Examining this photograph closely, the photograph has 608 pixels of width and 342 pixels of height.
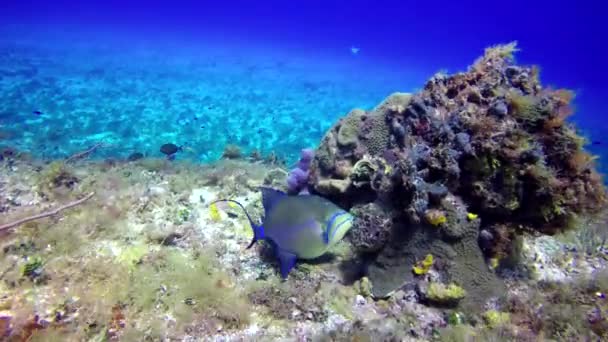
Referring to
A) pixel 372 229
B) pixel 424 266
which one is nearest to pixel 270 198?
pixel 372 229

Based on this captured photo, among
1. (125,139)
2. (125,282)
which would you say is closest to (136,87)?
(125,139)

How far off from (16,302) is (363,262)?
3.63 metres

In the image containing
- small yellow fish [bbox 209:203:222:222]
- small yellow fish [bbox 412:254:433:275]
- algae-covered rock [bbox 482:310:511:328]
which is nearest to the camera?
algae-covered rock [bbox 482:310:511:328]

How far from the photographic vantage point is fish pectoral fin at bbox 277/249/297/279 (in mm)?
3797

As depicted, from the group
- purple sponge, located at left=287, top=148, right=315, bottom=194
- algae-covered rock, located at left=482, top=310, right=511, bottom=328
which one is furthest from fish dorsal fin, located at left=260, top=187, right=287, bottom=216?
algae-covered rock, located at left=482, top=310, right=511, bottom=328

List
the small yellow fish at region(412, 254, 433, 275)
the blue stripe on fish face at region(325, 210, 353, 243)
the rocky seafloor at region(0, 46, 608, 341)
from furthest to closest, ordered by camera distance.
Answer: the small yellow fish at region(412, 254, 433, 275), the blue stripe on fish face at region(325, 210, 353, 243), the rocky seafloor at region(0, 46, 608, 341)

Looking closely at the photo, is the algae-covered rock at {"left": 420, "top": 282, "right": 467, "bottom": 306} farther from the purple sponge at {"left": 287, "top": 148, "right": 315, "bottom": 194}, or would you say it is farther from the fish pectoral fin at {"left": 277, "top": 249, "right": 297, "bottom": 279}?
the purple sponge at {"left": 287, "top": 148, "right": 315, "bottom": 194}

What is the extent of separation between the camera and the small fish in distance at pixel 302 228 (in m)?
3.74

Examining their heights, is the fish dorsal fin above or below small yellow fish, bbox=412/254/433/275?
above

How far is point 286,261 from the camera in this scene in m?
3.85

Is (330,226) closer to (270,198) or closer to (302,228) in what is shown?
(302,228)

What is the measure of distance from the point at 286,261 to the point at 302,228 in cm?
45

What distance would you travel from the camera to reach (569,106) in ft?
13.9

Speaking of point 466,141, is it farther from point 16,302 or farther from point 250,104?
point 250,104
